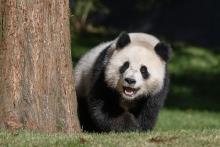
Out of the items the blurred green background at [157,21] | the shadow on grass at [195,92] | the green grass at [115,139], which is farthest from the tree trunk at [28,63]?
the blurred green background at [157,21]

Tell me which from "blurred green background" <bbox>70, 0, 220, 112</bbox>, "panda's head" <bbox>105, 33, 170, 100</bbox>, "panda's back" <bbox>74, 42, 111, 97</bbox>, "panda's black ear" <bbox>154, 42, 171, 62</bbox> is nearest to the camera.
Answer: "panda's head" <bbox>105, 33, 170, 100</bbox>

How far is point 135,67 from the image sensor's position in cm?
896

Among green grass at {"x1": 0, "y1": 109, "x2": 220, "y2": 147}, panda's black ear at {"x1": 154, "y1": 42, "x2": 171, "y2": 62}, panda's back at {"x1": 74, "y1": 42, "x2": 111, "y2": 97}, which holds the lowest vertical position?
panda's back at {"x1": 74, "y1": 42, "x2": 111, "y2": 97}

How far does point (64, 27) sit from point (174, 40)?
60.2 feet

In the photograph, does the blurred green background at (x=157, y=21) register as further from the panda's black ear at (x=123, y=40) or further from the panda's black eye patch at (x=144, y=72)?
the panda's black eye patch at (x=144, y=72)

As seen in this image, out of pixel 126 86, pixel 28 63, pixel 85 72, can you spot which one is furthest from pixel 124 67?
pixel 28 63

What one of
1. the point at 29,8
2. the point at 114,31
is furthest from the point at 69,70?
the point at 114,31

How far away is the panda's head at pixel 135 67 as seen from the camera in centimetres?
895

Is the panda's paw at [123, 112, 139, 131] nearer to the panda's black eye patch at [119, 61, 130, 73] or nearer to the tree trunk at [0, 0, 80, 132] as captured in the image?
the panda's black eye patch at [119, 61, 130, 73]

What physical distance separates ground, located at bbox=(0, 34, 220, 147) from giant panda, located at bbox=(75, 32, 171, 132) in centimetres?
48

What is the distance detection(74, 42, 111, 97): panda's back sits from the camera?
955 cm

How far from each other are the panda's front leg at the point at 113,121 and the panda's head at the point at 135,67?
1.05 ft

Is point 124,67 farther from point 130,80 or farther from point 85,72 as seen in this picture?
point 85,72

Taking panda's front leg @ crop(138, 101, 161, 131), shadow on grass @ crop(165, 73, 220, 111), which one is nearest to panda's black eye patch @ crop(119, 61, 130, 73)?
panda's front leg @ crop(138, 101, 161, 131)
